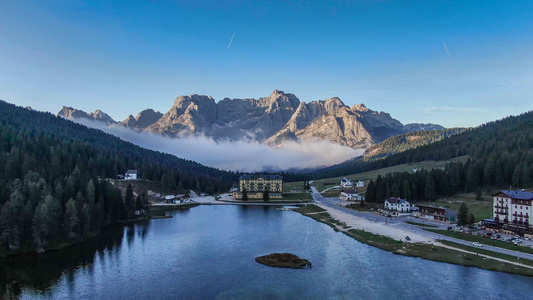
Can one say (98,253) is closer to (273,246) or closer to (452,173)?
(273,246)

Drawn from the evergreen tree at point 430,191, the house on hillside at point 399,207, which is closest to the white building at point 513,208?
the house on hillside at point 399,207

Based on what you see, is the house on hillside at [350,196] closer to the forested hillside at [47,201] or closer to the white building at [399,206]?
the white building at [399,206]

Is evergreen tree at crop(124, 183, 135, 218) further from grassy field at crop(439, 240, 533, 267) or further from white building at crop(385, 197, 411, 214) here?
grassy field at crop(439, 240, 533, 267)

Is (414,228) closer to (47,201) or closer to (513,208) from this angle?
(513,208)

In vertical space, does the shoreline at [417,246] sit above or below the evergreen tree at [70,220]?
below

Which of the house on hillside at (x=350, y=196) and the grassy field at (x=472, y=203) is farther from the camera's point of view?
the house on hillside at (x=350, y=196)

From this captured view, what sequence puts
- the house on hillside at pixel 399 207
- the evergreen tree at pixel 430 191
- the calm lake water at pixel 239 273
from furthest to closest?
the evergreen tree at pixel 430 191 → the house on hillside at pixel 399 207 → the calm lake water at pixel 239 273

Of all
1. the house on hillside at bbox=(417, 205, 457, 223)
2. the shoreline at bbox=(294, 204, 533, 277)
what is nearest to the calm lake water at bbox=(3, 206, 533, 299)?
the shoreline at bbox=(294, 204, 533, 277)
